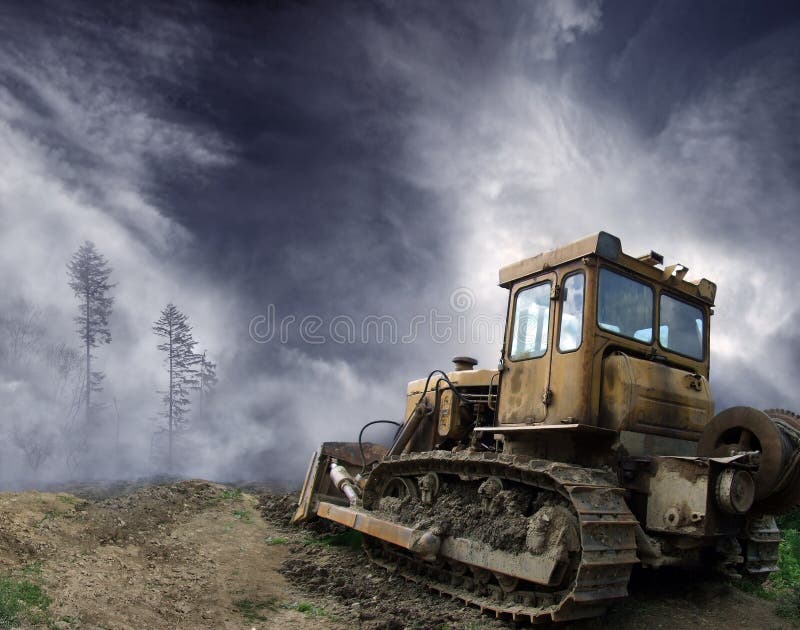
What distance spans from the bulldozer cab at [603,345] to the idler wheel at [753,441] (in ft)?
1.96

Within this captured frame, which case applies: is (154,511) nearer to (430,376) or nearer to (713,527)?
(430,376)

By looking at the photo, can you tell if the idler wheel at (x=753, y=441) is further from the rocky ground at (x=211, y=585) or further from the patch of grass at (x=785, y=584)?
the patch of grass at (x=785, y=584)

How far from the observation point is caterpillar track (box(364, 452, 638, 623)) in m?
5.41

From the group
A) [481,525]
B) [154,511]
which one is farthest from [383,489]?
[154,511]

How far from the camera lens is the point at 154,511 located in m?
10.2

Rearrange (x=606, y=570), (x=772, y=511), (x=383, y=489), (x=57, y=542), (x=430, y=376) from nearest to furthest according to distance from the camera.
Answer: (x=606, y=570)
(x=772, y=511)
(x=57, y=542)
(x=383, y=489)
(x=430, y=376)

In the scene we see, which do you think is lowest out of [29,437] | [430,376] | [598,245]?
[29,437]

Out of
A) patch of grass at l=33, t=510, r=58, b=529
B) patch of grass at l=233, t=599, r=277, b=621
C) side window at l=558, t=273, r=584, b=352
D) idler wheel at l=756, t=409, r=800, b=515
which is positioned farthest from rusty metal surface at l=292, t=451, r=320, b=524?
idler wheel at l=756, t=409, r=800, b=515

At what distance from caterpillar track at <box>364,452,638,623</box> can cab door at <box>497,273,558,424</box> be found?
0.82 meters

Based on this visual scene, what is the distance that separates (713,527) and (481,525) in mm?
2137

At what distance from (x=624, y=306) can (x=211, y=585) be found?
18.0ft

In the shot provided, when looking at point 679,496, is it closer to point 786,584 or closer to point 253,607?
point 786,584

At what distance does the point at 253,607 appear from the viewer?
704cm

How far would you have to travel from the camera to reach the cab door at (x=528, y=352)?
23.8 feet
